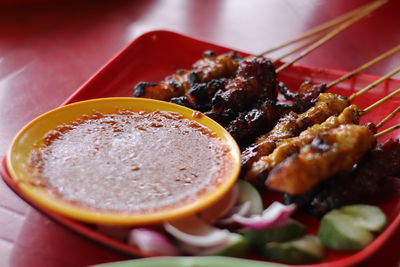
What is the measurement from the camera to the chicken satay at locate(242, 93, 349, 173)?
2.93 metres

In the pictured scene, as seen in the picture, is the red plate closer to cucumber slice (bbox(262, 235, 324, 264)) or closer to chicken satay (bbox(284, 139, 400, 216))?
chicken satay (bbox(284, 139, 400, 216))

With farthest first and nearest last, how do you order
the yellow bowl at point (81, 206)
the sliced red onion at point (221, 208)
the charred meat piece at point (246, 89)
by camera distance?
1. the charred meat piece at point (246, 89)
2. the sliced red onion at point (221, 208)
3. the yellow bowl at point (81, 206)

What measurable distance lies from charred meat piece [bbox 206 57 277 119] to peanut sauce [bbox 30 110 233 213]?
0.98 ft

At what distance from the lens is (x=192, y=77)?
3.61 m

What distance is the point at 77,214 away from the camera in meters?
2.29

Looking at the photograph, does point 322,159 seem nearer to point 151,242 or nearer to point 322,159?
point 322,159

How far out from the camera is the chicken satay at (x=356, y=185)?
262cm

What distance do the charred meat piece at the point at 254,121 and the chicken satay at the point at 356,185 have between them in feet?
1.89

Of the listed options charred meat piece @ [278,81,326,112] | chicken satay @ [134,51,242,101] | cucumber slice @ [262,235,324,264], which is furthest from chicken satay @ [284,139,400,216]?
chicken satay @ [134,51,242,101]

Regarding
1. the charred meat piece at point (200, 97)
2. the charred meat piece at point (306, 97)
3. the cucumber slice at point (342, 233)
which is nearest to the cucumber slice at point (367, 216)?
the cucumber slice at point (342, 233)

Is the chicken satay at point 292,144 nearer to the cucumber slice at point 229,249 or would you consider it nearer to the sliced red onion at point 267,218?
the sliced red onion at point 267,218

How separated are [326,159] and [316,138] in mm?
153

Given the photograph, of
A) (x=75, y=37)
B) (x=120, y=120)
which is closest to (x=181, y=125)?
(x=120, y=120)

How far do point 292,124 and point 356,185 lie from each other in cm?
62
